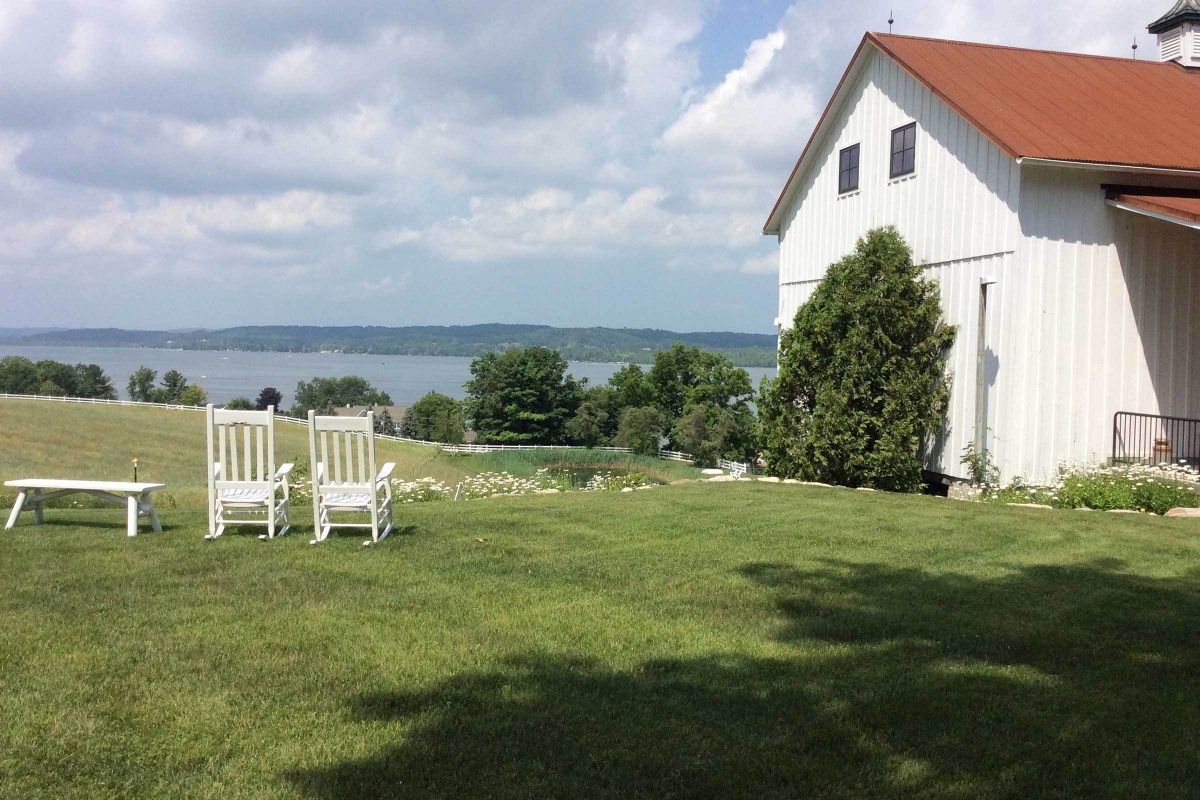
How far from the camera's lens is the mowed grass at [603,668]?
3887mm

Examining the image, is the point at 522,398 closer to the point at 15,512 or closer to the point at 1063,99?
the point at 1063,99

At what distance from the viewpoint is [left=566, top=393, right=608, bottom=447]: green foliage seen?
233 feet

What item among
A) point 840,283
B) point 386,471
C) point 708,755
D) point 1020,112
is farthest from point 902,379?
point 708,755

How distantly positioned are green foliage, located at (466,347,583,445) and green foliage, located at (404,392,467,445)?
25.8 ft

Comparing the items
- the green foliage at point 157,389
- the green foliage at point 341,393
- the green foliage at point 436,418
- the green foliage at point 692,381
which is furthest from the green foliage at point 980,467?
the green foliage at point 341,393

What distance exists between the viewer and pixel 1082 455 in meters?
12.8

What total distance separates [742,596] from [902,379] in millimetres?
8191

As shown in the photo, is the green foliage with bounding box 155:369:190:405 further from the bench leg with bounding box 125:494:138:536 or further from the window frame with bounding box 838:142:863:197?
the bench leg with bounding box 125:494:138:536

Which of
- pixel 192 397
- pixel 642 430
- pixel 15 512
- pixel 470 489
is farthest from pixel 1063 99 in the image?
pixel 192 397

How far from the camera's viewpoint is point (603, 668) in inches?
202

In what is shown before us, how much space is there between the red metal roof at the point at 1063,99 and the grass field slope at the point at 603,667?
6.08 metres

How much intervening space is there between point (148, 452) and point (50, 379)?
7446 centimetres

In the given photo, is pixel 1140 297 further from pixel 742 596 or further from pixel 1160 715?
pixel 1160 715

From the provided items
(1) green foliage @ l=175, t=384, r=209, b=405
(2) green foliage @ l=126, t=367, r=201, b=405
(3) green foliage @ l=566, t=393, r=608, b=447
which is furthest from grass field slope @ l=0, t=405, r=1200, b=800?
(2) green foliage @ l=126, t=367, r=201, b=405
